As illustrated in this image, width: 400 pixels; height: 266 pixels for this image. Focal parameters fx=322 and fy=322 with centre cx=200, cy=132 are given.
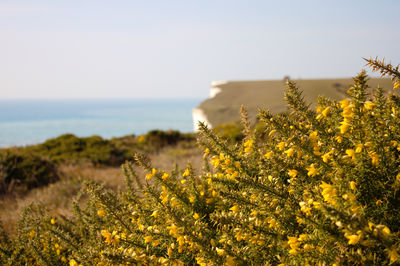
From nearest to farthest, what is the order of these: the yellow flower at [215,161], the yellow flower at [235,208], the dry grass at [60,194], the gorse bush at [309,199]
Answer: the gorse bush at [309,199], the yellow flower at [235,208], the yellow flower at [215,161], the dry grass at [60,194]

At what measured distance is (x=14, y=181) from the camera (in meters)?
7.95

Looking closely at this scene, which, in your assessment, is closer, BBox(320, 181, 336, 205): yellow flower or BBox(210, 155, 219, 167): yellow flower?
BBox(320, 181, 336, 205): yellow flower

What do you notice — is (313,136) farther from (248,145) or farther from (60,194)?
(60,194)

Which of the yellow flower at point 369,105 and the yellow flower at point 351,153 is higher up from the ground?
the yellow flower at point 369,105

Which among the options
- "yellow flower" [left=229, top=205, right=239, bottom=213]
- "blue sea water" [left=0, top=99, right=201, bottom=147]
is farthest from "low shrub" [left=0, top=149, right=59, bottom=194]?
"blue sea water" [left=0, top=99, right=201, bottom=147]

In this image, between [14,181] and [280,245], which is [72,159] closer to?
[14,181]

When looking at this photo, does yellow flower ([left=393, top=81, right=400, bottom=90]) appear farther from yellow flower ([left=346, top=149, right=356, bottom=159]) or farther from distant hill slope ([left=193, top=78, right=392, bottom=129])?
distant hill slope ([left=193, top=78, right=392, bottom=129])

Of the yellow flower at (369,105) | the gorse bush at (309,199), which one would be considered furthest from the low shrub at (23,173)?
the yellow flower at (369,105)

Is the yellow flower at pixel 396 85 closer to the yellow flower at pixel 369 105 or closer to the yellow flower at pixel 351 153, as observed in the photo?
the yellow flower at pixel 369 105

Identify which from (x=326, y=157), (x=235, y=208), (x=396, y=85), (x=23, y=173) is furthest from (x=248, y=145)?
(x=23, y=173)

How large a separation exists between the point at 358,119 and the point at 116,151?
10419mm

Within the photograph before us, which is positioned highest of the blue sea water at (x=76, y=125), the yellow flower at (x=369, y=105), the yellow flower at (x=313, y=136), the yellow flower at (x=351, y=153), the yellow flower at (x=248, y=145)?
the yellow flower at (x=369, y=105)

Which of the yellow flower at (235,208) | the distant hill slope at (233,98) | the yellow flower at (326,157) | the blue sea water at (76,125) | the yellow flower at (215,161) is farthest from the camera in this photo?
the blue sea water at (76,125)

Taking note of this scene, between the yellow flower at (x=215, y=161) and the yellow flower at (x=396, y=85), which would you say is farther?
the yellow flower at (x=215, y=161)
